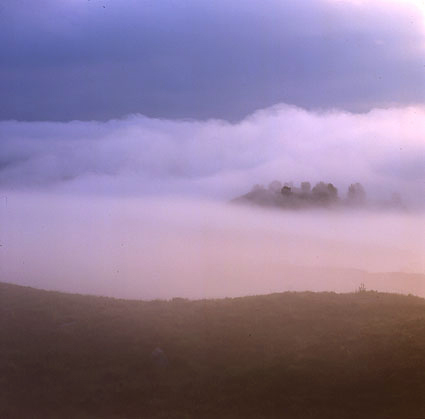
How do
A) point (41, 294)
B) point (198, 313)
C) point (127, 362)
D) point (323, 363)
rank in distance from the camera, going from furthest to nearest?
point (41, 294) → point (198, 313) → point (127, 362) → point (323, 363)

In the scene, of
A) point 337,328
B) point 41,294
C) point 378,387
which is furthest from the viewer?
point 41,294

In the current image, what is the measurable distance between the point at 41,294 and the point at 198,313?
29.3 ft

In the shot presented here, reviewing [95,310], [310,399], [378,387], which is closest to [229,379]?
[310,399]

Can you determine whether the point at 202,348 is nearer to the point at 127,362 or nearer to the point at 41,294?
the point at 127,362

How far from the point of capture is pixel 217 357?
21.5m

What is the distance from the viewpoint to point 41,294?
30.6 metres

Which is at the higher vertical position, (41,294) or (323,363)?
(41,294)

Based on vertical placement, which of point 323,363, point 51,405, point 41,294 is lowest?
point 51,405

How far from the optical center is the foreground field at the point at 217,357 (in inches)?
683

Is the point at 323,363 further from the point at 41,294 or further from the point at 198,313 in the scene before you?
the point at 41,294

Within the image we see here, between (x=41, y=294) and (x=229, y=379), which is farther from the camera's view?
(x=41, y=294)

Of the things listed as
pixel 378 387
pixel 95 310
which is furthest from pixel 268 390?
pixel 95 310

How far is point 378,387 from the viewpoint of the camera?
1714 cm

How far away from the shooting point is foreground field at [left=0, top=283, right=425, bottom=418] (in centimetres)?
1736
